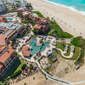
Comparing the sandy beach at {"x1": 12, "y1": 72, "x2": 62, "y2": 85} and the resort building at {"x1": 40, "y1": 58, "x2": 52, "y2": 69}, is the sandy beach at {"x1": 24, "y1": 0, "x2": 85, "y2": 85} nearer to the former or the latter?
the sandy beach at {"x1": 12, "y1": 72, "x2": 62, "y2": 85}

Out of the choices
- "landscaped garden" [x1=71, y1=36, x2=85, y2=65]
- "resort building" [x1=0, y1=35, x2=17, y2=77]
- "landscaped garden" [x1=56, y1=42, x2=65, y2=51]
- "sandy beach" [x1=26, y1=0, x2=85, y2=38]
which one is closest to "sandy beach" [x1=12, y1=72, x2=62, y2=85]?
"resort building" [x1=0, y1=35, x2=17, y2=77]

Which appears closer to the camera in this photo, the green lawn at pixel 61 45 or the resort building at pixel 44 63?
the resort building at pixel 44 63

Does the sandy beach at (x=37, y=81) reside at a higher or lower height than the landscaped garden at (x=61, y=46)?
lower

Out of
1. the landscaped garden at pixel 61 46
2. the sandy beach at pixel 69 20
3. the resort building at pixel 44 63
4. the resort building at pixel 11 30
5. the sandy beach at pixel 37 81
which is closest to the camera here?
the sandy beach at pixel 37 81

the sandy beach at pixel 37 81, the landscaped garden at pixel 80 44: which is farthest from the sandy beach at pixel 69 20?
the sandy beach at pixel 37 81

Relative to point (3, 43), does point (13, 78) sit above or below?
below

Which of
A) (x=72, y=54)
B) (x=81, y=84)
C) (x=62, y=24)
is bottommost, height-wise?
(x=81, y=84)

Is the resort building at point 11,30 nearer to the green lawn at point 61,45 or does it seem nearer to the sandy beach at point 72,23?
the green lawn at point 61,45

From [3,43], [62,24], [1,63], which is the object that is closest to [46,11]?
[62,24]

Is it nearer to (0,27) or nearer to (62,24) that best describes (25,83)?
(0,27)

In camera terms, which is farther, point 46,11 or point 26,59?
point 46,11

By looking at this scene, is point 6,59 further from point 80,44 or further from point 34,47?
point 80,44
